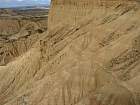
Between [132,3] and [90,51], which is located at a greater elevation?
[132,3]

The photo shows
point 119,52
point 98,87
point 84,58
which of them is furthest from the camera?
point 84,58

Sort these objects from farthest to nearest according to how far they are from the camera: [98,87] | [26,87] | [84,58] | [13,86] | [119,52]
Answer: [13,86]
[26,87]
[84,58]
[119,52]
[98,87]

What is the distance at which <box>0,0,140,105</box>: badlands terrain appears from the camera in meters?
25.1

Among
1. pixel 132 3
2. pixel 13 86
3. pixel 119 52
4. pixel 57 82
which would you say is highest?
pixel 132 3

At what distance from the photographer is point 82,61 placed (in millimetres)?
29922

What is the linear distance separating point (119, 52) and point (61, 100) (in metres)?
4.69

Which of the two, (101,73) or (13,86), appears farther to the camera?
(13,86)

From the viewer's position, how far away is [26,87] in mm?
33812

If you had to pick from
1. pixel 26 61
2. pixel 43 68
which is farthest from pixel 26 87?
pixel 26 61

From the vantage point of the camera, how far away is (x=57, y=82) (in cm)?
2945

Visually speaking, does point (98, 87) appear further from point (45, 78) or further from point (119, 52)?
point (45, 78)

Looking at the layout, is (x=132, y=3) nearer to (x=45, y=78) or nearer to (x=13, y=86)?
(x=45, y=78)

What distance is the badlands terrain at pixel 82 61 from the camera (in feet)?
82.3

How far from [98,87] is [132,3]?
7.72 m
